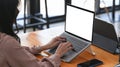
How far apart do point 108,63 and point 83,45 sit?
0.83 feet

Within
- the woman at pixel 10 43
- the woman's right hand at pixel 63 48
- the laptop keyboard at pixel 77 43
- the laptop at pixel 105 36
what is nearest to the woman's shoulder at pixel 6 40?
the woman at pixel 10 43

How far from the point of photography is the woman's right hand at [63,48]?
190cm

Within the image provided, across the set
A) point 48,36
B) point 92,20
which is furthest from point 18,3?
point 48,36

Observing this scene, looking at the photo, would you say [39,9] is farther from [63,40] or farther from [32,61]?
[32,61]

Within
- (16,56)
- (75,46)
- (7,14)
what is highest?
(7,14)

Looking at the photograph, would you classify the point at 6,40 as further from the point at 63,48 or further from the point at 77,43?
the point at 77,43

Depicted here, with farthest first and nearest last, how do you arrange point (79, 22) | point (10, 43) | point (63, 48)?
point (79, 22), point (63, 48), point (10, 43)

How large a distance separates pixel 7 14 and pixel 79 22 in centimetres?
76

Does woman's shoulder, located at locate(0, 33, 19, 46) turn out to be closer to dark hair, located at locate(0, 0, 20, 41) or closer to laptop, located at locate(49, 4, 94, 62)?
dark hair, located at locate(0, 0, 20, 41)

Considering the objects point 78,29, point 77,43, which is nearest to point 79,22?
point 78,29

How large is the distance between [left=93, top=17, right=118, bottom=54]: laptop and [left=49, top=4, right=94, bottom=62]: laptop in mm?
188

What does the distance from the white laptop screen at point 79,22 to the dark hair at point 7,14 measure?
69cm

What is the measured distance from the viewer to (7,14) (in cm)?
145

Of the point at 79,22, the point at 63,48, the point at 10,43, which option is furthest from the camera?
the point at 79,22
